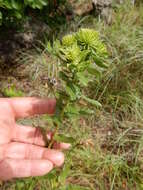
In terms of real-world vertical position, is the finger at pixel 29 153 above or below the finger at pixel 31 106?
below

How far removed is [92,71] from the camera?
143 centimetres

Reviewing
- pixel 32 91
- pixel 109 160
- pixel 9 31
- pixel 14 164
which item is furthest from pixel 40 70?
pixel 14 164

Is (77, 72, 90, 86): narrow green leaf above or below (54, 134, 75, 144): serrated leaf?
above

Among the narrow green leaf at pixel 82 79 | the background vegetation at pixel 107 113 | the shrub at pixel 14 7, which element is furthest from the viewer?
the shrub at pixel 14 7

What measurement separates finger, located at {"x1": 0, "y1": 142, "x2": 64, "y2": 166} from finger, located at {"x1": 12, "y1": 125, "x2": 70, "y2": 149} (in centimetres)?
5

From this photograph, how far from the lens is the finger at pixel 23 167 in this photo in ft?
5.16

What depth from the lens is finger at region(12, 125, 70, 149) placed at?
1.83 metres

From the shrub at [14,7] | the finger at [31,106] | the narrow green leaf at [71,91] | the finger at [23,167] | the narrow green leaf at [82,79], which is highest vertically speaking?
the shrub at [14,7]

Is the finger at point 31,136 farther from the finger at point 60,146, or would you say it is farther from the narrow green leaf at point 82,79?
the narrow green leaf at point 82,79

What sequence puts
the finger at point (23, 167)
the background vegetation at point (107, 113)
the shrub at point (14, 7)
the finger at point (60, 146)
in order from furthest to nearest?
the shrub at point (14, 7)
the background vegetation at point (107, 113)
the finger at point (60, 146)
the finger at point (23, 167)

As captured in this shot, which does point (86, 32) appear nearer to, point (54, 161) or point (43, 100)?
point (43, 100)

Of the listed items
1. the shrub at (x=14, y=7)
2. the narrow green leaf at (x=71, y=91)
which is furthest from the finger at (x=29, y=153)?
the shrub at (x=14, y=7)

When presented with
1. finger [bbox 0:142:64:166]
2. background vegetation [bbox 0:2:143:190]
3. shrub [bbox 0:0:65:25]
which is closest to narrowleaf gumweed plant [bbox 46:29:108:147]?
finger [bbox 0:142:64:166]

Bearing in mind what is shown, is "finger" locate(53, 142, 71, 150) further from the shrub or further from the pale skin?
the shrub
